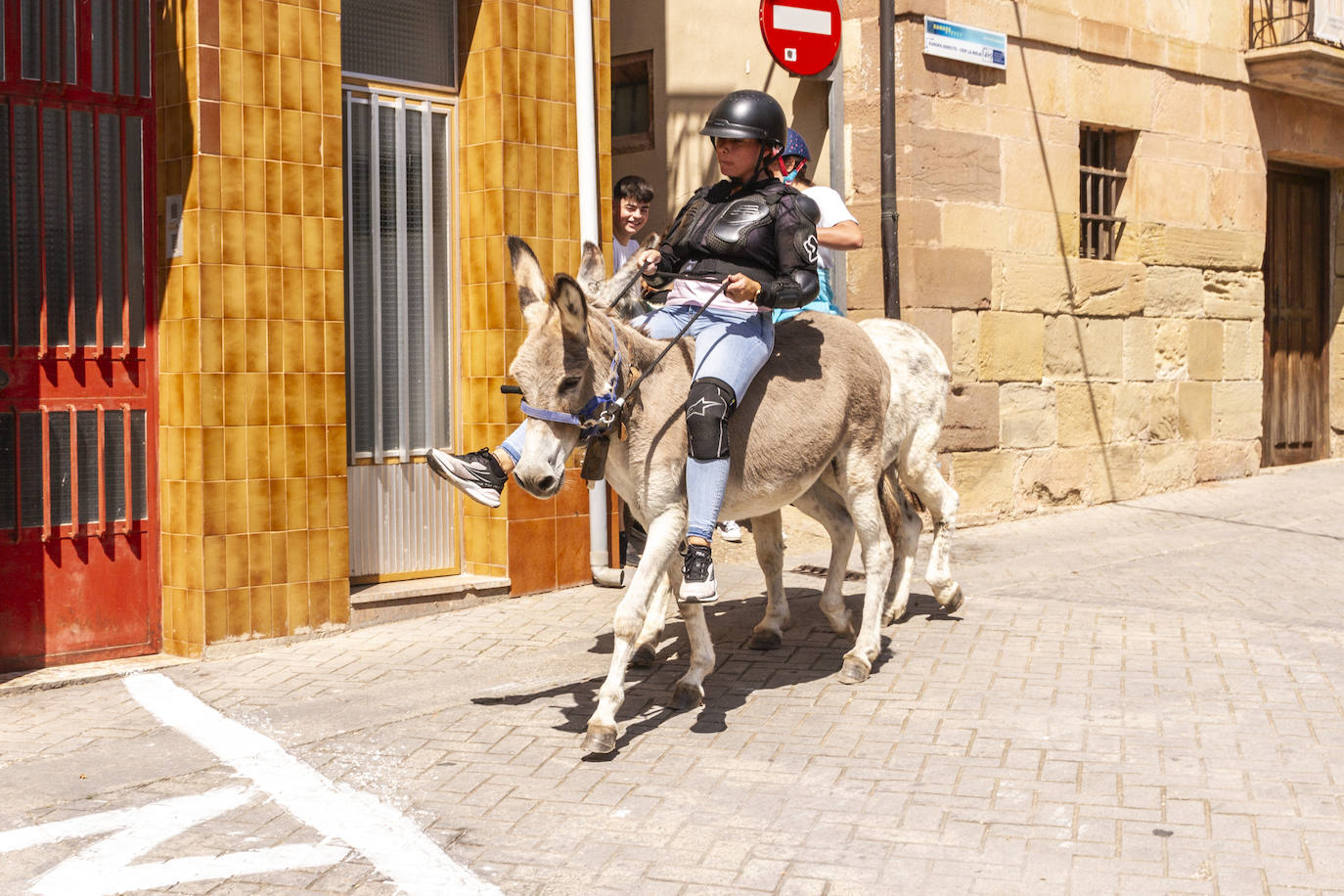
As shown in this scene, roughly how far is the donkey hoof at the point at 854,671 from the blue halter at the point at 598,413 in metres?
1.65

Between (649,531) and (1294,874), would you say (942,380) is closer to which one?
(649,531)

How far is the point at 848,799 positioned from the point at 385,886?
5.20ft

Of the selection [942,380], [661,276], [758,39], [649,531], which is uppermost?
[758,39]

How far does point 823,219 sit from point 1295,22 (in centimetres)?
958

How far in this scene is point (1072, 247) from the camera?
12289 mm

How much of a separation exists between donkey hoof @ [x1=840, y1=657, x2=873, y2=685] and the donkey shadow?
0.58ft

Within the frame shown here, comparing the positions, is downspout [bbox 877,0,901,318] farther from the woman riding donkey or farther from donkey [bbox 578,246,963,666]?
the woman riding donkey

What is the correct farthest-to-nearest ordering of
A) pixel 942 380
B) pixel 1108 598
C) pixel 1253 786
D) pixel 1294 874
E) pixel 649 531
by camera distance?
1. pixel 1108 598
2. pixel 942 380
3. pixel 649 531
4. pixel 1253 786
5. pixel 1294 874

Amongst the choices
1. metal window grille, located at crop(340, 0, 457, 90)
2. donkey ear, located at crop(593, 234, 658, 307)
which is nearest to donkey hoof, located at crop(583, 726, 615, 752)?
donkey ear, located at crop(593, 234, 658, 307)

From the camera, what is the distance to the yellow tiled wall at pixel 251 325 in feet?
23.3

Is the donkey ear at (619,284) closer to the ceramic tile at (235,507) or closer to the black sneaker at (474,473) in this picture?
the black sneaker at (474,473)

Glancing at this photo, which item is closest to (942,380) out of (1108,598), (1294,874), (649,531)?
(1108,598)

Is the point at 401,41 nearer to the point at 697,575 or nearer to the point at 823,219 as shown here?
the point at 823,219

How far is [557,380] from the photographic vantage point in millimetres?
5363
